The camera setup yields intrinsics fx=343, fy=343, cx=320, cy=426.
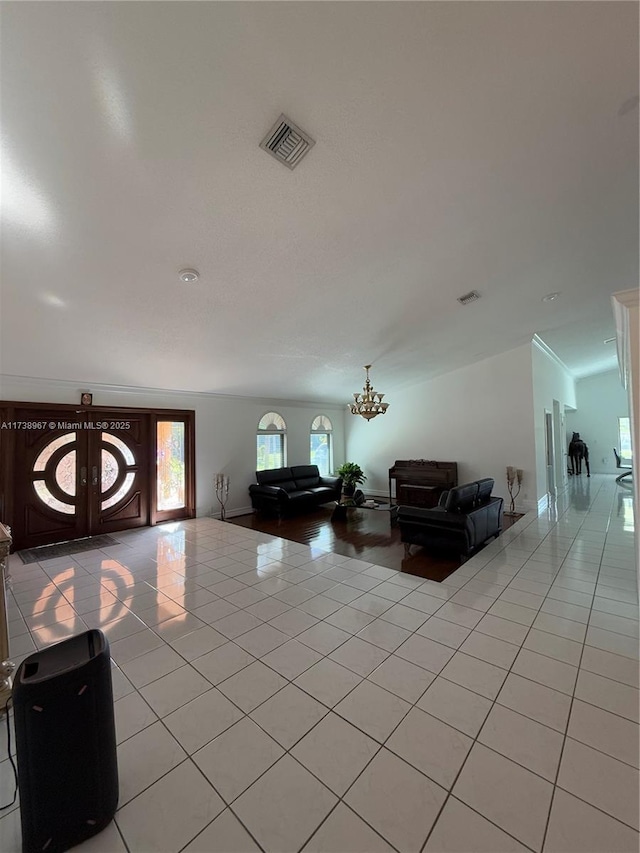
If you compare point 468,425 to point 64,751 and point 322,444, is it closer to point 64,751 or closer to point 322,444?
point 322,444

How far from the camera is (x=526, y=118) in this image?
2.02m

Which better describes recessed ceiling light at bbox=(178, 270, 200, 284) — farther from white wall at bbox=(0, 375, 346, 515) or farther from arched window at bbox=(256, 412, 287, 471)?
arched window at bbox=(256, 412, 287, 471)

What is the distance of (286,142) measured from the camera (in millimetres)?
1988

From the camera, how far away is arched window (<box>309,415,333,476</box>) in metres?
9.20

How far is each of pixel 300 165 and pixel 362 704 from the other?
327cm

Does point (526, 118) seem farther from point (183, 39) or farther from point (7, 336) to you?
point (7, 336)

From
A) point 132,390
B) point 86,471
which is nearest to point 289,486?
point 132,390

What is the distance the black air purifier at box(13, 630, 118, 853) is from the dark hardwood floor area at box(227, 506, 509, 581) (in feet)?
10.3

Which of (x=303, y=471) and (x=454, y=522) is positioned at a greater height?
(x=303, y=471)

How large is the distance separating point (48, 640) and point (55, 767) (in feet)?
6.01

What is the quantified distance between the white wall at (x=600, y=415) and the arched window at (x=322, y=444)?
896 cm

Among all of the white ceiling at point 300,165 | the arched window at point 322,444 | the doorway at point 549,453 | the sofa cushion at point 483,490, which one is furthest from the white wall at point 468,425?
the white ceiling at point 300,165

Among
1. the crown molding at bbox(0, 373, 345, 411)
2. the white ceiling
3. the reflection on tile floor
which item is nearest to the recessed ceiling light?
the white ceiling

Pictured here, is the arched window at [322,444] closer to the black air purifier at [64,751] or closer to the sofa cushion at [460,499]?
the sofa cushion at [460,499]
